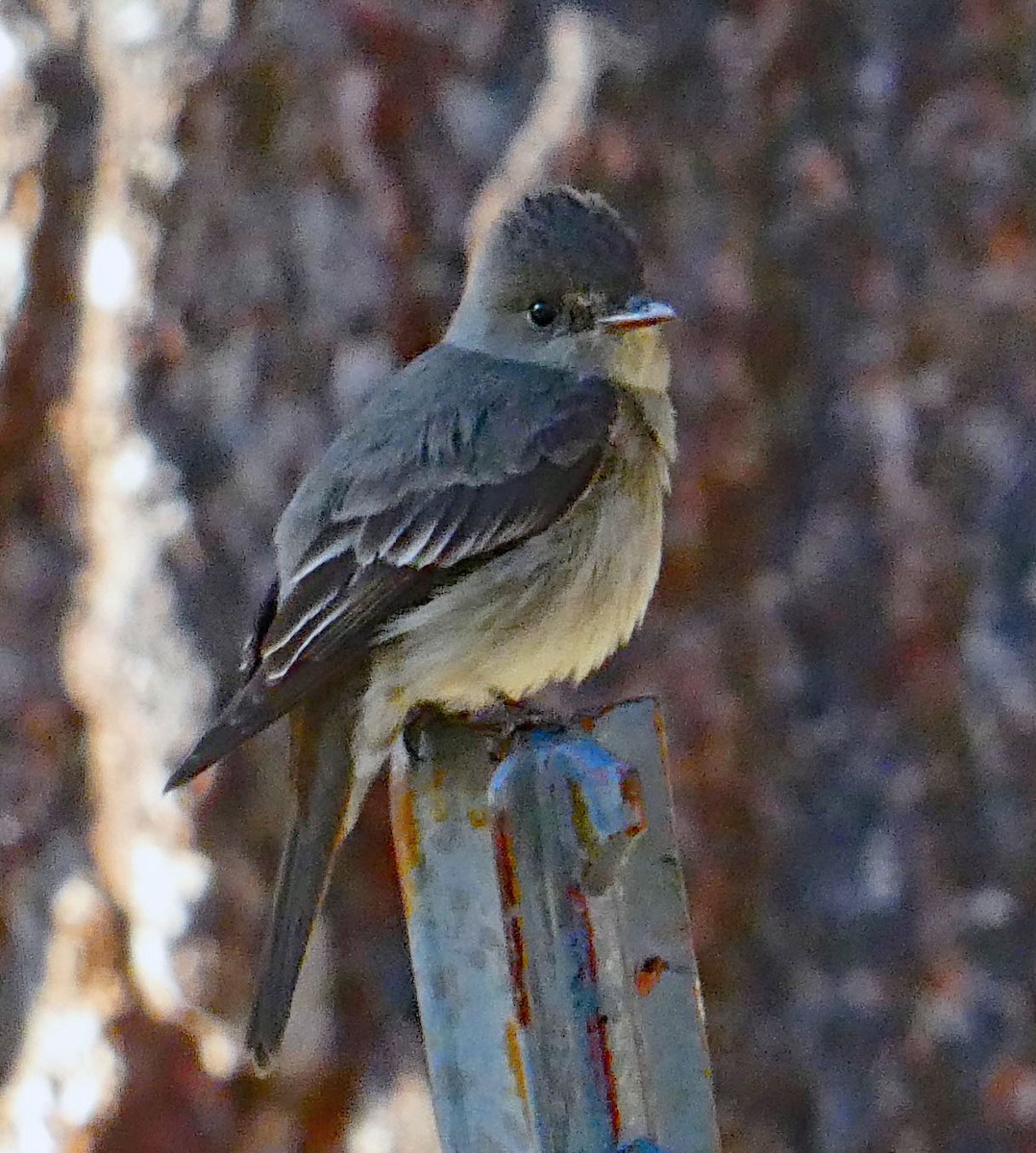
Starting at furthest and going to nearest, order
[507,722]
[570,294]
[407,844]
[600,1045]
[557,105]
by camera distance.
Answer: [557,105] < [570,294] < [507,722] < [407,844] < [600,1045]

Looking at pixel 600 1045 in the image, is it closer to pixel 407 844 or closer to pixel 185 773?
pixel 407 844

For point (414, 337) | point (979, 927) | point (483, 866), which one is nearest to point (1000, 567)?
point (979, 927)

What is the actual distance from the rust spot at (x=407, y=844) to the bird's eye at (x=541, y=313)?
4.34 feet

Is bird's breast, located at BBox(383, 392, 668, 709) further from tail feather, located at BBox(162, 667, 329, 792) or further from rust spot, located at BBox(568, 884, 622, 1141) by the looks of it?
rust spot, located at BBox(568, 884, 622, 1141)

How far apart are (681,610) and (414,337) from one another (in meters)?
0.75

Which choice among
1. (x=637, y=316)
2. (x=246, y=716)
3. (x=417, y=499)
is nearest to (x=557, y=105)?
(x=637, y=316)

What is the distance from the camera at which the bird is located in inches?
98.6

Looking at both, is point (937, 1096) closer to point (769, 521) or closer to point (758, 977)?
point (758, 977)

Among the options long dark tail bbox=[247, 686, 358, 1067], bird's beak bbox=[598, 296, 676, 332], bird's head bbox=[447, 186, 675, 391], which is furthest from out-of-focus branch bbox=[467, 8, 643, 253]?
long dark tail bbox=[247, 686, 358, 1067]

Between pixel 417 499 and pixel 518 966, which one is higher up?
pixel 417 499

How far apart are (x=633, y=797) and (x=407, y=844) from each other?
0.32 m

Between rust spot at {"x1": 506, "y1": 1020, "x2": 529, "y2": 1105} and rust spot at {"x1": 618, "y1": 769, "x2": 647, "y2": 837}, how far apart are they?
0.20 meters

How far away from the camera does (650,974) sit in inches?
61.5

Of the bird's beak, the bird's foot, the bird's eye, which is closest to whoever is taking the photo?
the bird's foot
